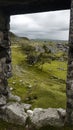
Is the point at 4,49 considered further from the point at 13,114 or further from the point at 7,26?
the point at 13,114

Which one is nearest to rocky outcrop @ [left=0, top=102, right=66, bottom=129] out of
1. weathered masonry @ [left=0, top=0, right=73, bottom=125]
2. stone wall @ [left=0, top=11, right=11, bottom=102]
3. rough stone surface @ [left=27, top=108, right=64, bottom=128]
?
rough stone surface @ [left=27, top=108, right=64, bottom=128]

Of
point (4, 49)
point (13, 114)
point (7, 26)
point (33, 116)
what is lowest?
point (33, 116)

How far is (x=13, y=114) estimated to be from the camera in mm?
14586

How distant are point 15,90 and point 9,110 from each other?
9600 millimetres

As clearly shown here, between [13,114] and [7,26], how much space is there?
636 centimetres

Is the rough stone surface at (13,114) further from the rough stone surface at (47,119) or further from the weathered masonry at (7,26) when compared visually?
the weathered masonry at (7,26)

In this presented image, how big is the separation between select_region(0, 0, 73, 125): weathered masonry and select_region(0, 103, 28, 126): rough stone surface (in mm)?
1391

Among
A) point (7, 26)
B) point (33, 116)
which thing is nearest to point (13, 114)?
point (33, 116)

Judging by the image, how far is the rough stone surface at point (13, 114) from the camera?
47.2 ft

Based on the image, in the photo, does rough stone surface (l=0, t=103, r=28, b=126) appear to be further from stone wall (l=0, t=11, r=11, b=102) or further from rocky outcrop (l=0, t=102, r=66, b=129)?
stone wall (l=0, t=11, r=11, b=102)

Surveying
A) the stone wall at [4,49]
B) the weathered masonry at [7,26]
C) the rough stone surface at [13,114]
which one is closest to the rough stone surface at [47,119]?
the rough stone surface at [13,114]

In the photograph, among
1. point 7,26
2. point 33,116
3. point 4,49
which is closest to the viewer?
point 33,116

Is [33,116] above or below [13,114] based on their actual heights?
below

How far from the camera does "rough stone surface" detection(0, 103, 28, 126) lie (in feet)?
47.2
